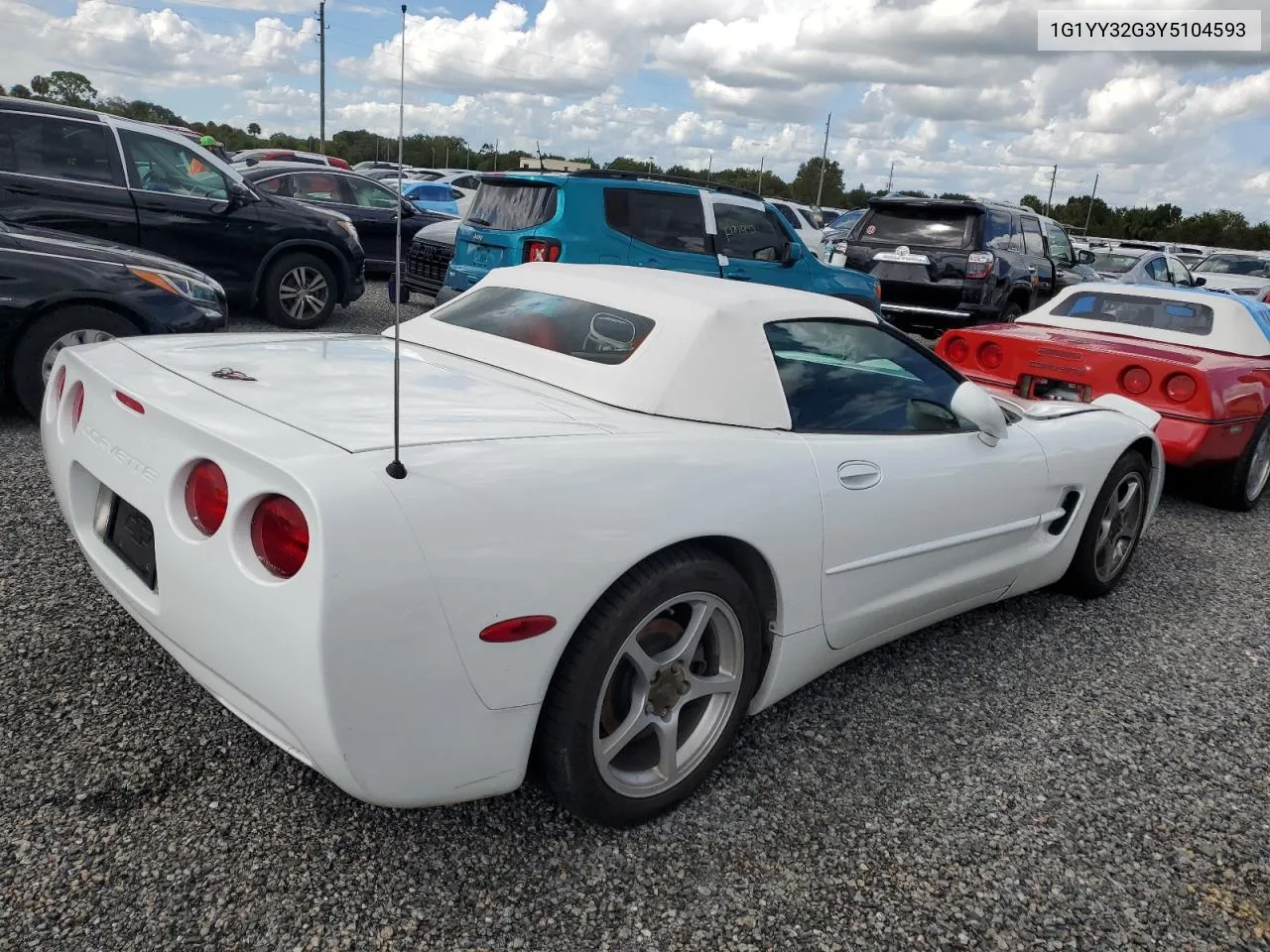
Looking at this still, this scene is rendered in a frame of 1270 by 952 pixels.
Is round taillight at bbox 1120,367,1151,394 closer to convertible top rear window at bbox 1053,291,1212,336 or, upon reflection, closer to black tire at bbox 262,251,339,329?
convertible top rear window at bbox 1053,291,1212,336

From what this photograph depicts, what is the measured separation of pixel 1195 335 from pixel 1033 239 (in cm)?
545

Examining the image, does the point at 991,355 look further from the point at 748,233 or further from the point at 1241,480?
the point at 748,233

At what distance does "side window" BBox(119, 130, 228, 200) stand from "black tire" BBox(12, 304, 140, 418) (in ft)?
9.76

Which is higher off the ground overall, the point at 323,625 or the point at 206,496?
the point at 206,496

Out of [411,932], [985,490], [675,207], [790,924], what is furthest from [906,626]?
[675,207]

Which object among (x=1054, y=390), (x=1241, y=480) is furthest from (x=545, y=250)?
(x=1241, y=480)

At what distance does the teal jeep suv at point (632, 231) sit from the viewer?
7617 mm

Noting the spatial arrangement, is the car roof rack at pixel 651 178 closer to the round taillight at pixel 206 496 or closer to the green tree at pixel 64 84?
the round taillight at pixel 206 496

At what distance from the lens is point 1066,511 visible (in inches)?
146

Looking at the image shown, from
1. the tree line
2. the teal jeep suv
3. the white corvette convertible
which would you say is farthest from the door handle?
the tree line

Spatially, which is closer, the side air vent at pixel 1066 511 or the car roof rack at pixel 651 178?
the side air vent at pixel 1066 511

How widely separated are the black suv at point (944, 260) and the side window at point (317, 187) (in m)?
6.00

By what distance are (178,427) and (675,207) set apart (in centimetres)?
656

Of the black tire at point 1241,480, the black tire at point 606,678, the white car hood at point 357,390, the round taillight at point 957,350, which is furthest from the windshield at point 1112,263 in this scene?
the black tire at point 606,678
